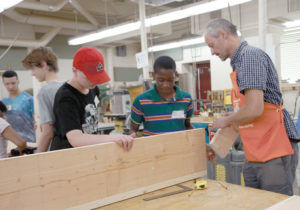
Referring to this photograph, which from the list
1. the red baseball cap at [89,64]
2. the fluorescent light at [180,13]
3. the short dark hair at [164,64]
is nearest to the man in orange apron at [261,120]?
the short dark hair at [164,64]

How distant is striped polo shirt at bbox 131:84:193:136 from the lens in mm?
1867

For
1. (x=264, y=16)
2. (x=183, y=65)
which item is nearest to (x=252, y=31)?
(x=264, y=16)

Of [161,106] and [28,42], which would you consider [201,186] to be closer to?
[161,106]

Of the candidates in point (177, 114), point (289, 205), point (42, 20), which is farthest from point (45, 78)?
point (42, 20)

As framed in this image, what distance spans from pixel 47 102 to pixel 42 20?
6746mm

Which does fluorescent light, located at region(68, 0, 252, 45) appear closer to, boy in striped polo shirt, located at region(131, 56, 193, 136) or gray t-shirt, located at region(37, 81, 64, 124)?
boy in striped polo shirt, located at region(131, 56, 193, 136)

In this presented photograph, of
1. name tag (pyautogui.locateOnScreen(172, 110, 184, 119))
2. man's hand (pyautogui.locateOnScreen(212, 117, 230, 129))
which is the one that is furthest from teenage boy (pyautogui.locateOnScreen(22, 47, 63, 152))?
man's hand (pyautogui.locateOnScreen(212, 117, 230, 129))

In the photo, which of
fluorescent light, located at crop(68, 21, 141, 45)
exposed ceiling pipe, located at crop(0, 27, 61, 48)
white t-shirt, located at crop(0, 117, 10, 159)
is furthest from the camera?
exposed ceiling pipe, located at crop(0, 27, 61, 48)

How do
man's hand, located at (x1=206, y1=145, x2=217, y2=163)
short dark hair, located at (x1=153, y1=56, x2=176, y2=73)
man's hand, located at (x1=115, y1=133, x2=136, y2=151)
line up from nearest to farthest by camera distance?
man's hand, located at (x1=115, y1=133, x2=136, y2=151) → man's hand, located at (x1=206, y1=145, x2=217, y2=163) → short dark hair, located at (x1=153, y1=56, x2=176, y2=73)

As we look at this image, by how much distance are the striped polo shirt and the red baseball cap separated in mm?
553

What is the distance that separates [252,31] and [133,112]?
190 inches

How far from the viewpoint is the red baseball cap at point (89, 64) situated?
4.45 ft

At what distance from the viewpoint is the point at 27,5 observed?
5441mm

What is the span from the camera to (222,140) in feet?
5.00
